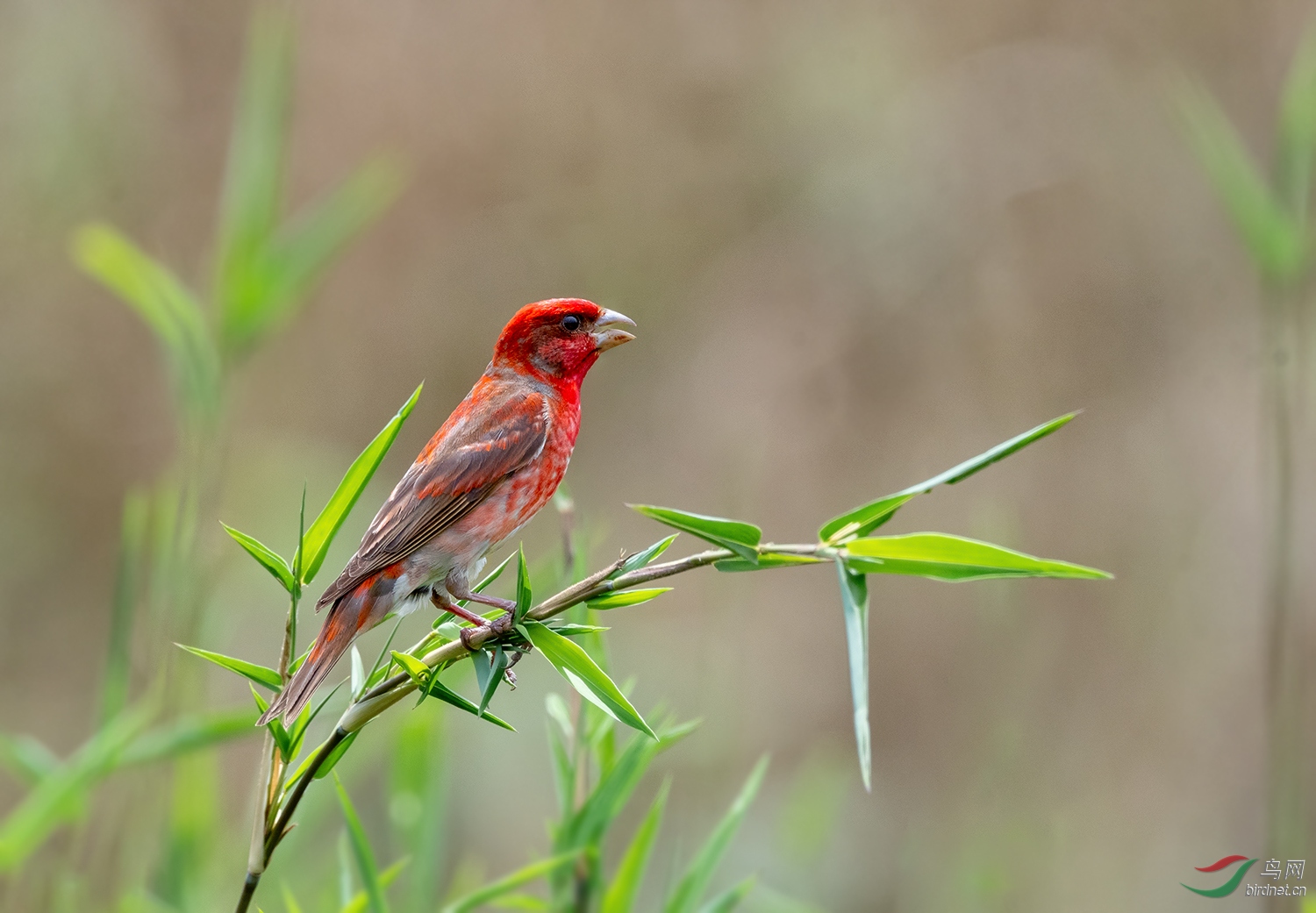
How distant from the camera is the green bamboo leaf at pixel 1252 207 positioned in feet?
8.62

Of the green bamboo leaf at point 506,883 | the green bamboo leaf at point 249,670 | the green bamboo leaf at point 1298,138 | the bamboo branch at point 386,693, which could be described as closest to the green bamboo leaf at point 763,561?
the bamboo branch at point 386,693

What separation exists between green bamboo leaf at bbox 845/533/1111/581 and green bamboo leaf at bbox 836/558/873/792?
0.06 ft

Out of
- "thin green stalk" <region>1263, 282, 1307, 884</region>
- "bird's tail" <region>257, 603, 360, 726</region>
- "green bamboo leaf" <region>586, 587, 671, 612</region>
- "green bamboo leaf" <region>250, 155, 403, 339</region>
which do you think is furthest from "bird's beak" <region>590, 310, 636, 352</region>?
"thin green stalk" <region>1263, 282, 1307, 884</region>

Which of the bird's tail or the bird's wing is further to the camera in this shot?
the bird's wing

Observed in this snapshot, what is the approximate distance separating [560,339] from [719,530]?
4.49ft

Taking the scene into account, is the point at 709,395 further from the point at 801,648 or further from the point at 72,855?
the point at 72,855

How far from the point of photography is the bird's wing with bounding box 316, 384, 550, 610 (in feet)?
6.88

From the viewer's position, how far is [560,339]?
2.64 meters

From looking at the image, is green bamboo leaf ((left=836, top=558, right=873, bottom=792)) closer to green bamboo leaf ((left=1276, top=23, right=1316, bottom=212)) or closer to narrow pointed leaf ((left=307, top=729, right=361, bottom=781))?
narrow pointed leaf ((left=307, top=729, right=361, bottom=781))

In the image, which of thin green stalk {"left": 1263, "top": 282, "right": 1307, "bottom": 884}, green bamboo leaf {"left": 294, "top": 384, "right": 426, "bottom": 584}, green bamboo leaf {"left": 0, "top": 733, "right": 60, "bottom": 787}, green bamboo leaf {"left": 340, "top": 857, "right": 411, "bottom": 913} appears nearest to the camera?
green bamboo leaf {"left": 294, "top": 384, "right": 426, "bottom": 584}

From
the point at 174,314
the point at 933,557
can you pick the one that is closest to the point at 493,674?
the point at 933,557

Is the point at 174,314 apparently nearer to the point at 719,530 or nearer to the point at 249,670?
the point at 249,670

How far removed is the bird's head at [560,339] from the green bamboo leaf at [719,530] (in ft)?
4.05

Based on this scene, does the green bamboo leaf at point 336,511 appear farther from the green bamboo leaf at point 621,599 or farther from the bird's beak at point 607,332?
the bird's beak at point 607,332
